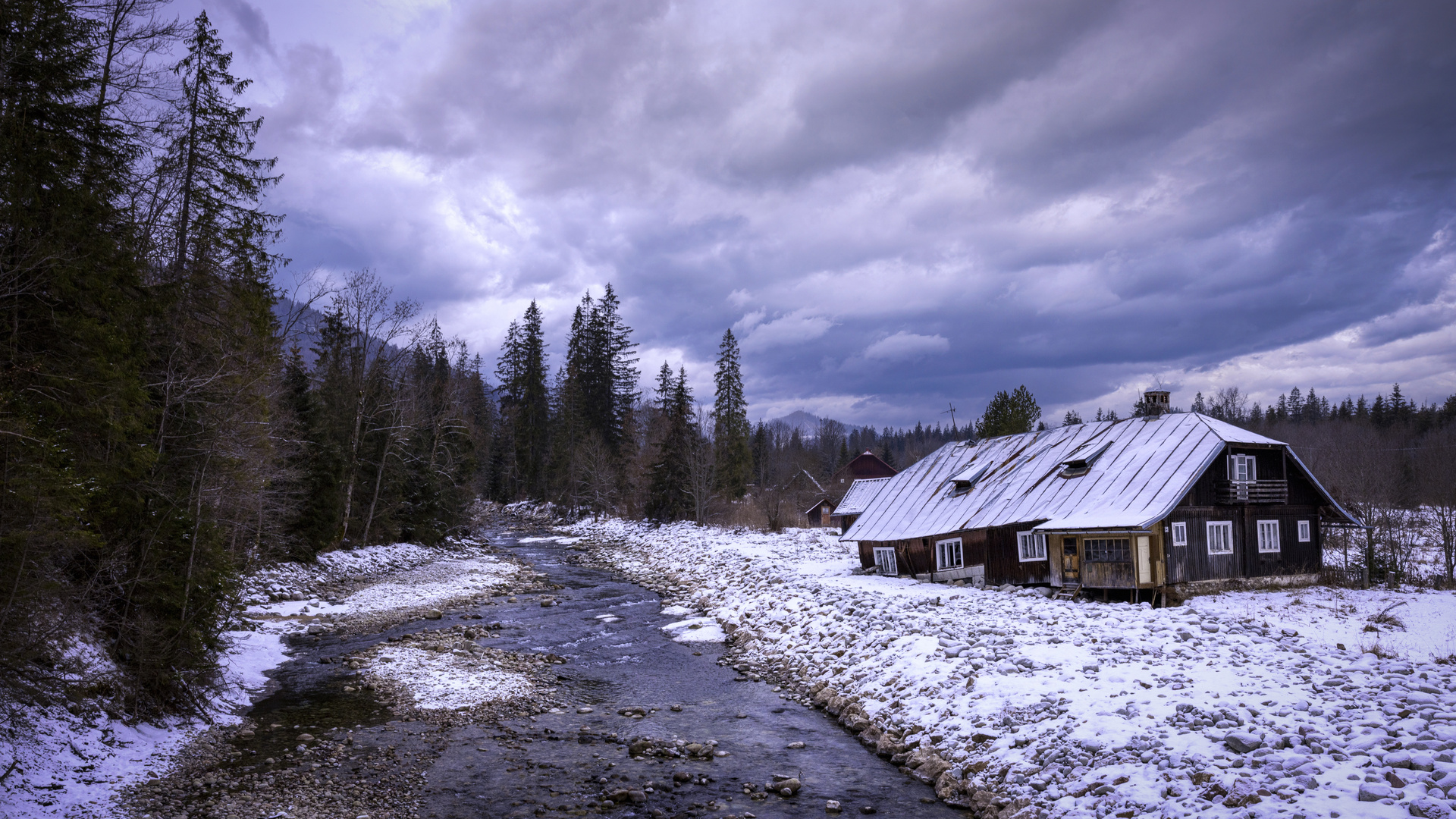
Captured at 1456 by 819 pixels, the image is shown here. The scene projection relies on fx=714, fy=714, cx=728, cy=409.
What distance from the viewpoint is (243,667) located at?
16.9 metres

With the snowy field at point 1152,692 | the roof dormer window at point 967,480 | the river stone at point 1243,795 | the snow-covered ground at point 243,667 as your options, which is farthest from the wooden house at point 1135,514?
the snow-covered ground at point 243,667

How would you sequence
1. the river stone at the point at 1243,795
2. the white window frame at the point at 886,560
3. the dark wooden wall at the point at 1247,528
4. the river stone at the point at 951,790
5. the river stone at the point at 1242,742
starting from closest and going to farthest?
the river stone at the point at 1243,795, the river stone at the point at 1242,742, the river stone at the point at 951,790, the dark wooden wall at the point at 1247,528, the white window frame at the point at 886,560

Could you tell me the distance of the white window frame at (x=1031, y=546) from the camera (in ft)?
83.7

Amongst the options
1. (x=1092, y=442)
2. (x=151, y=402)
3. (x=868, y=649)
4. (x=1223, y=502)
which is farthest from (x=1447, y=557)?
(x=151, y=402)

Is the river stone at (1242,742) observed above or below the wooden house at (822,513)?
below

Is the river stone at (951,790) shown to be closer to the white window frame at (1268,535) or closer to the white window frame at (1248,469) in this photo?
the white window frame at (1248,469)

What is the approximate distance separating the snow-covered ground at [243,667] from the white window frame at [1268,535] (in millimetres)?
26129

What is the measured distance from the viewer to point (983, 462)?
33.5 meters

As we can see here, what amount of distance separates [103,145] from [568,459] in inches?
2405

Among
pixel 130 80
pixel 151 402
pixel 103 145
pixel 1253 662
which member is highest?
pixel 130 80

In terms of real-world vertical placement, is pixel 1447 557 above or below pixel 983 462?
below

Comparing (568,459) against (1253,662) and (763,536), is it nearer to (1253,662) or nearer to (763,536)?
(763,536)

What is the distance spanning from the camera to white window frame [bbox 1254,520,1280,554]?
2588cm

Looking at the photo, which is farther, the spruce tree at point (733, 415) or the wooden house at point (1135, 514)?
the spruce tree at point (733, 415)
